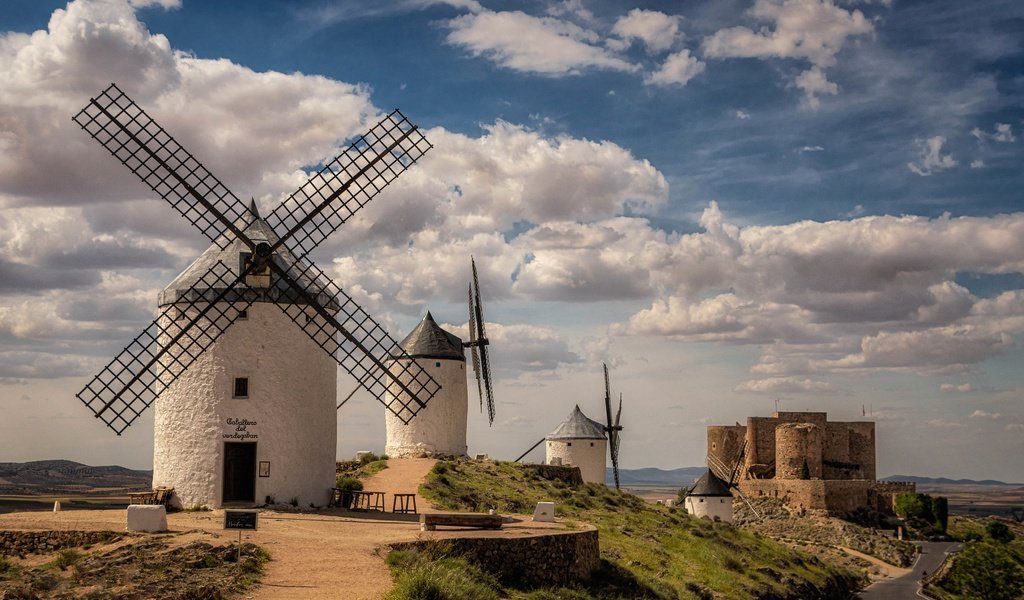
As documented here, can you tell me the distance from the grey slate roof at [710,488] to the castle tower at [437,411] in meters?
11.6

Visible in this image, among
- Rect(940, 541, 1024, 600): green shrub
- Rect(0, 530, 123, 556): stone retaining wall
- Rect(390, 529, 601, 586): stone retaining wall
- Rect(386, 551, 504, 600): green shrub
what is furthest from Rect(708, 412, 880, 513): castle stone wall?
Rect(0, 530, 123, 556): stone retaining wall

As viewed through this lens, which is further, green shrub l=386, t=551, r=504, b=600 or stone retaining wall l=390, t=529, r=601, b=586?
stone retaining wall l=390, t=529, r=601, b=586

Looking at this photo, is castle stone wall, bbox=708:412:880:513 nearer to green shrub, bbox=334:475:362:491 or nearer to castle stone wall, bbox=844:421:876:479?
castle stone wall, bbox=844:421:876:479

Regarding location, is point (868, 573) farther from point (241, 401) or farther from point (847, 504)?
point (241, 401)

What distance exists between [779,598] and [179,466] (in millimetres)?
16951

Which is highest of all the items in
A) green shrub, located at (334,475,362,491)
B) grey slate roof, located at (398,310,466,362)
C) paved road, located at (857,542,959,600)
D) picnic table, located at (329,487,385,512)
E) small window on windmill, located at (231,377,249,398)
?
grey slate roof, located at (398,310,466,362)

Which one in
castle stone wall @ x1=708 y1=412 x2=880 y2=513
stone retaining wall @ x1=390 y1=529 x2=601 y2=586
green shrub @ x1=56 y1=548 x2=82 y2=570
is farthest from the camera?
castle stone wall @ x1=708 y1=412 x2=880 y2=513

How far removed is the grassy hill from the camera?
77.2ft

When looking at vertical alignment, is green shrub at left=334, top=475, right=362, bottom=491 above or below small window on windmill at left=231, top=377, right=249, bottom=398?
below

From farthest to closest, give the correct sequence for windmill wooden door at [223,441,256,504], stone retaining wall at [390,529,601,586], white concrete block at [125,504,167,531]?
1. windmill wooden door at [223,441,256,504]
2. stone retaining wall at [390,529,601,586]
3. white concrete block at [125,504,167,531]

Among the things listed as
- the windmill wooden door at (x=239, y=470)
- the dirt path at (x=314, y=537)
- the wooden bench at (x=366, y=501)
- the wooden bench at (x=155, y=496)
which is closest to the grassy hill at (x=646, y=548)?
the wooden bench at (x=366, y=501)

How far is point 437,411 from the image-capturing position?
126 feet

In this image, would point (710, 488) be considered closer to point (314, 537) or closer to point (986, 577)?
point (986, 577)

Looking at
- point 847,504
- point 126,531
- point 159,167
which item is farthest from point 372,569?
point 847,504
